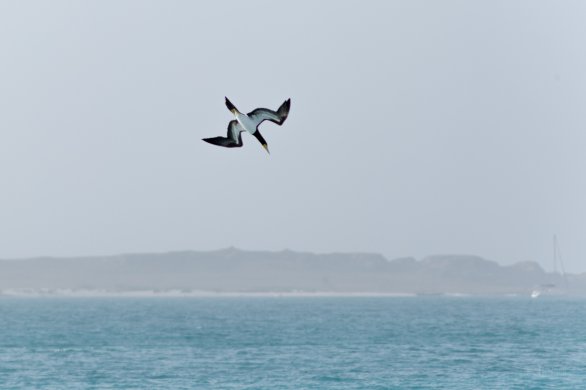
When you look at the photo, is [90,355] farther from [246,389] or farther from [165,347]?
[246,389]

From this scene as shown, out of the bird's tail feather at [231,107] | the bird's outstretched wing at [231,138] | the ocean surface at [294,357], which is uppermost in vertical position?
the bird's tail feather at [231,107]

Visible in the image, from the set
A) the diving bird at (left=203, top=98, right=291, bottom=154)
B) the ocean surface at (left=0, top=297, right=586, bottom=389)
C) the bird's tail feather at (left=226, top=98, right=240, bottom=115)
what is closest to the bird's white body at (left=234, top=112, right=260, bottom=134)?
the diving bird at (left=203, top=98, right=291, bottom=154)

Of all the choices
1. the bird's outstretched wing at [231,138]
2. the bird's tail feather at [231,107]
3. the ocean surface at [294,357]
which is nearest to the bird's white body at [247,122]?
the bird's tail feather at [231,107]

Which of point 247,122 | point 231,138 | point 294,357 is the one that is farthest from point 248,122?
point 294,357

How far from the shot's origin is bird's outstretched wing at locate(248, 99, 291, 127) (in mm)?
26359

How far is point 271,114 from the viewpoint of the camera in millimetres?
26672

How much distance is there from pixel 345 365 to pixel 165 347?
1180 inches

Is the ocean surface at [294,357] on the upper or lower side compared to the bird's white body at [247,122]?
lower

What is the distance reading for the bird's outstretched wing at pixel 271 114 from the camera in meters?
26.4

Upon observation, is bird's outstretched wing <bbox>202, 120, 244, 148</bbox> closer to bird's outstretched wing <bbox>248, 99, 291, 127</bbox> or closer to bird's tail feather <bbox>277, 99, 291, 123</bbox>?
bird's outstretched wing <bbox>248, 99, 291, 127</bbox>

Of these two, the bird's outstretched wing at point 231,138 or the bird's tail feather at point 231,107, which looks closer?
the bird's tail feather at point 231,107

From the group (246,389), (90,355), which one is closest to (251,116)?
(246,389)

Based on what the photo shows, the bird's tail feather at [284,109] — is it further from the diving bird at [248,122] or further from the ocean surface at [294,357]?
the ocean surface at [294,357]

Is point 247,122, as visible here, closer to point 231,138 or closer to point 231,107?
point 231,138
